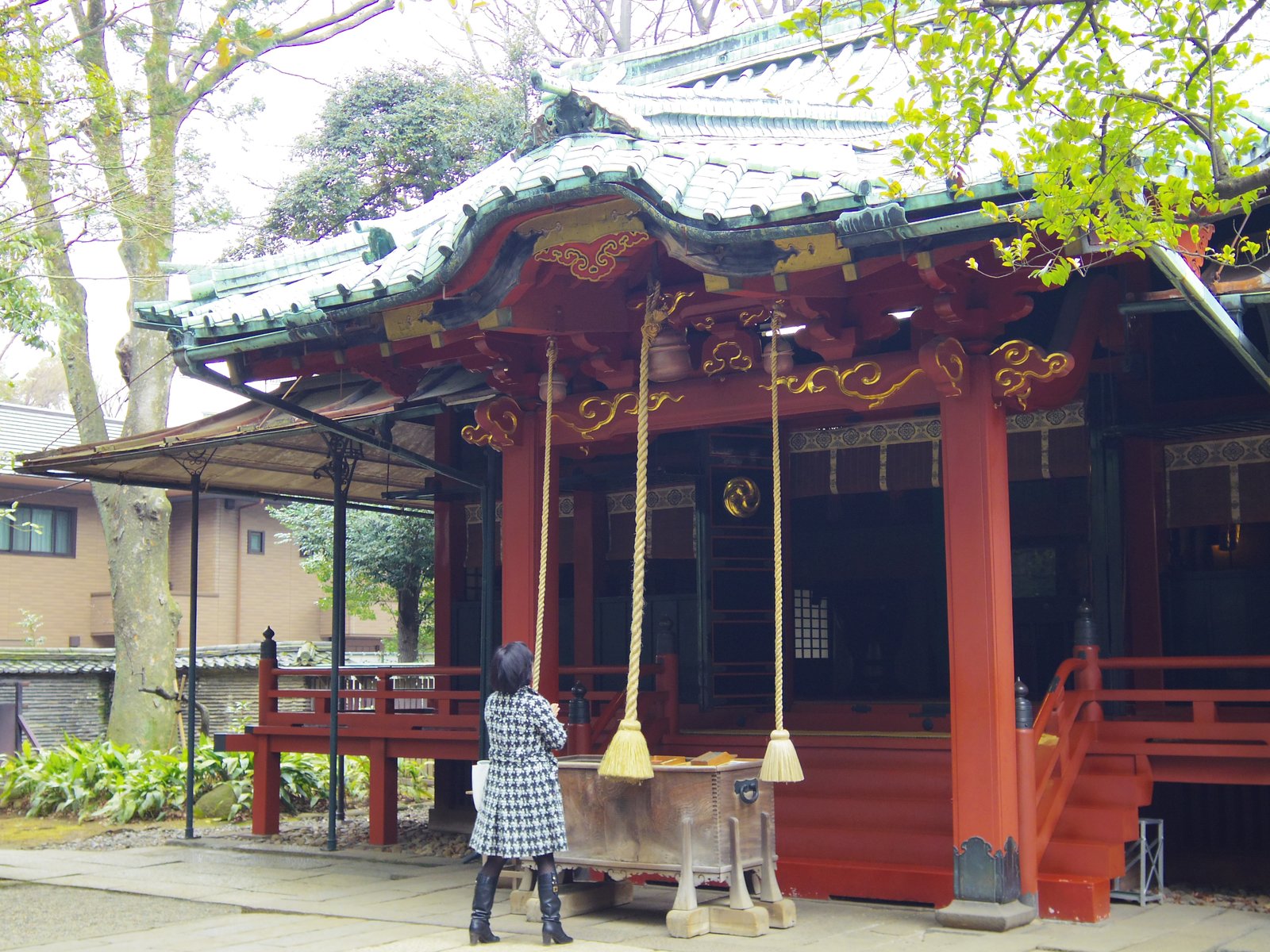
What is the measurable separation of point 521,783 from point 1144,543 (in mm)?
5353

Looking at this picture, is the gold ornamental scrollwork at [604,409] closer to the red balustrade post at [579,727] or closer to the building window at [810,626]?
the red balustrade post at [579,727]

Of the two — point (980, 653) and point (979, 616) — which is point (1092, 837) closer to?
point (980, 653)

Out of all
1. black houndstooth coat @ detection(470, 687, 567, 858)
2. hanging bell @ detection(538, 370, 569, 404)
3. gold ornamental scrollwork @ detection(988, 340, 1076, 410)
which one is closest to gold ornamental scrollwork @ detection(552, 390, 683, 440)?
hanging bell @ detection(538, 370, 569, 404)

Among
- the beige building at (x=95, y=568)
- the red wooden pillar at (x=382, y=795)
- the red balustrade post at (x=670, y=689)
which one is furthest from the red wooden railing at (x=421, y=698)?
the beige building at (x=95, y=568)

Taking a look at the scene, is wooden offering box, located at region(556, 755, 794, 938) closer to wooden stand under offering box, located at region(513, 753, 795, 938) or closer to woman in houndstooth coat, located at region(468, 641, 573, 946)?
wooden stand under offering box, located at region(513, 753, 795, 938)

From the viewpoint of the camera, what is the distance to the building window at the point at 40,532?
30766 millimetres

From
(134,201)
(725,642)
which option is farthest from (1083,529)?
(134,201)

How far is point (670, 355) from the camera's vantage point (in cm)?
906

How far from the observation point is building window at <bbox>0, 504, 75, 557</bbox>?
3077 centimetres

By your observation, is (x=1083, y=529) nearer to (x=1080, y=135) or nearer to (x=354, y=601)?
(x=1080, y=135)

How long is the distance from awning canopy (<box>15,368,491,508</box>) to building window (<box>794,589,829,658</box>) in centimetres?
389

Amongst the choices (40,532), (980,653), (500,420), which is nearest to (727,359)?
(500,420)

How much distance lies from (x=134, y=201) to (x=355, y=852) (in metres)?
8.24

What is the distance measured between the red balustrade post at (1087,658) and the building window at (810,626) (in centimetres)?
363
